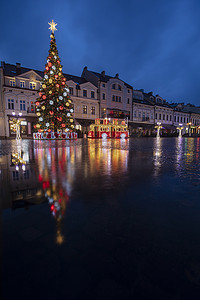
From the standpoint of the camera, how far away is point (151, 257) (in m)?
1.00

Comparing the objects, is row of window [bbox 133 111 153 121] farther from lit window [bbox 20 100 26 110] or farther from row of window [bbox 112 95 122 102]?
lit window [bbox 20 100 26 110]

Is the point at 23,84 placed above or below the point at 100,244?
above

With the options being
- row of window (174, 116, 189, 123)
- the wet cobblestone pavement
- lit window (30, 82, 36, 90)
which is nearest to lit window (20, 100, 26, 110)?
lit window (30, 82, 36, 90)

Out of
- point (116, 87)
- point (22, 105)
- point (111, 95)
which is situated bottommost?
point (22, 105)

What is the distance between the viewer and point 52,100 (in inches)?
680

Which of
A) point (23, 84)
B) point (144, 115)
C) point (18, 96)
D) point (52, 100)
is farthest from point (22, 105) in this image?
point (144, 115)

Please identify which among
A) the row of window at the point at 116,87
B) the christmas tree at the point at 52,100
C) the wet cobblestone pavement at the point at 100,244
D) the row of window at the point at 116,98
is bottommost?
the wet cobblestone pavement at the point at 100,244

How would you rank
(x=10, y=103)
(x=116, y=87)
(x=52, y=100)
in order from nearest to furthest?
1. (x=52, y=100)
2. (x=10, y=103)
3. (x=116, y=87)

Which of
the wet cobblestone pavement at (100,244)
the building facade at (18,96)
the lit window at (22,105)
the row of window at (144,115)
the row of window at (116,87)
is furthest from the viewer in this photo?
the row of window at (144,115)

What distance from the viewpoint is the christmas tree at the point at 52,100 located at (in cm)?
1734

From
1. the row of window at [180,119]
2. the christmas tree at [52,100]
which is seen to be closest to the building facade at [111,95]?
the christmas tree at [52,100]

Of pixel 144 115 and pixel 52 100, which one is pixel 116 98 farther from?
pixel 52 100

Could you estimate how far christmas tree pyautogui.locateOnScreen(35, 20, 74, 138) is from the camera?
17.3 m

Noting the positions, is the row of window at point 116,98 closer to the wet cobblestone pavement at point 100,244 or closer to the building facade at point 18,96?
the building facade at point 18,96
